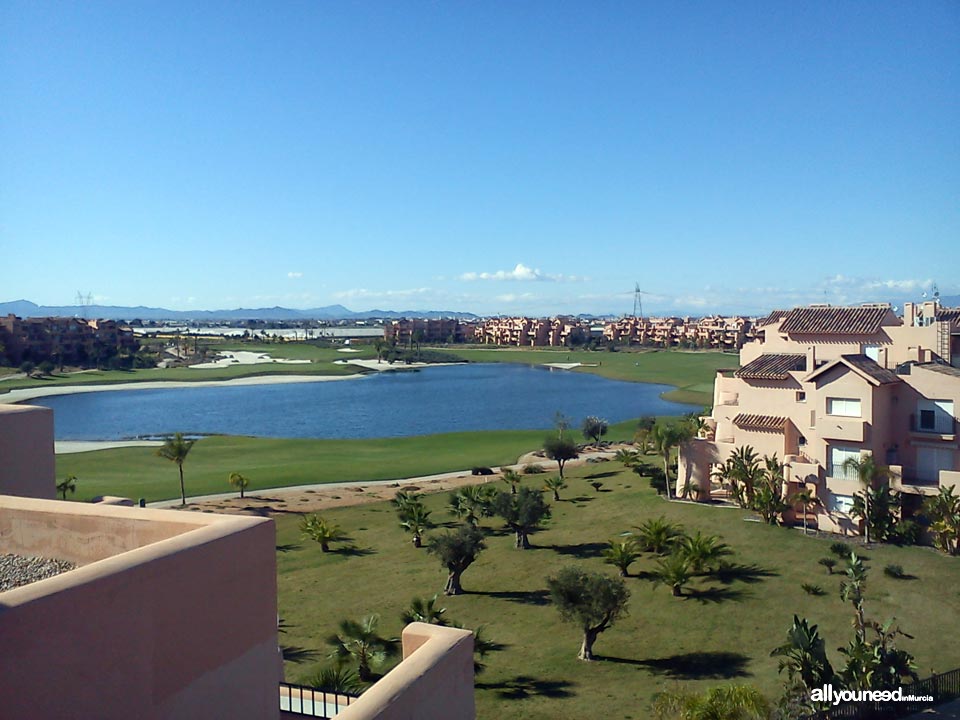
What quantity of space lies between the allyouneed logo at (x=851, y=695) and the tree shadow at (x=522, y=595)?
9004mm

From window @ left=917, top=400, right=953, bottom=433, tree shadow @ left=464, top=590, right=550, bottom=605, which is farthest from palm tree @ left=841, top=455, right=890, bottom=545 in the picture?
tree shadow @ left=464, top=590, right=550, bottom=605

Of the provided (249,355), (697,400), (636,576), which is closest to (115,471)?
(636,576)

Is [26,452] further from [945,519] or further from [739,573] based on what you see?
[945,519]

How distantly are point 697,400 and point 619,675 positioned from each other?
66474mm

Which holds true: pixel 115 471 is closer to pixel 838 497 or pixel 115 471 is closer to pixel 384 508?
pixel 384 508

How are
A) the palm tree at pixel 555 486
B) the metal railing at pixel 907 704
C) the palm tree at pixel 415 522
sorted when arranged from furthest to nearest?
the palm tree at pixel 555 486 → the palm tree at pixel 415 522 → the metal railing at pixel 907 704

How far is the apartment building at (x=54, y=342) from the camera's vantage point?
11256cm

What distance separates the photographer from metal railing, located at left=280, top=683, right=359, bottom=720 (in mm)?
7926

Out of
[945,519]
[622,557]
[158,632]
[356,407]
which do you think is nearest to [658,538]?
[622,557]

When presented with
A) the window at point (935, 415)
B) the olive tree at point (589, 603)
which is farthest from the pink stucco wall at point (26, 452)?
the window at point (935, 415)

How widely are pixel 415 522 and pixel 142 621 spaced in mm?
22442

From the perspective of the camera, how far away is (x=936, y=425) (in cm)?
2472

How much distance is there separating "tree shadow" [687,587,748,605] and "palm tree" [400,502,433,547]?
1024 centimetres

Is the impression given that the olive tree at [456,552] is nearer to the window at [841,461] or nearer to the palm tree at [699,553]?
the palm tree at [699,553]
